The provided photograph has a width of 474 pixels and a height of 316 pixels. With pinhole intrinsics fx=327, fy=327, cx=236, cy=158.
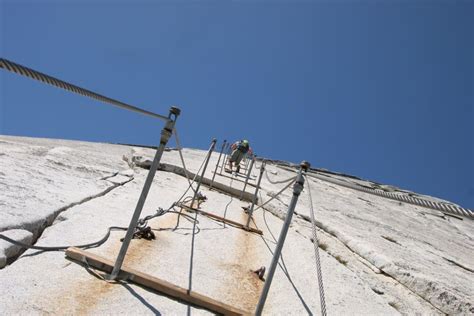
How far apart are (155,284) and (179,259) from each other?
884mm

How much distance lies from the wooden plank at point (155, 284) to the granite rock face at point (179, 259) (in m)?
0.09

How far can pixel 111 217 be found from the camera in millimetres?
4559

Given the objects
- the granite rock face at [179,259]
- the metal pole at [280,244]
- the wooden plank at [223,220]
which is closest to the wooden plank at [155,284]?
the granite rock face at [179,259]

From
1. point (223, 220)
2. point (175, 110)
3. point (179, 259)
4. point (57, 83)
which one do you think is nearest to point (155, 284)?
point (179, 259)

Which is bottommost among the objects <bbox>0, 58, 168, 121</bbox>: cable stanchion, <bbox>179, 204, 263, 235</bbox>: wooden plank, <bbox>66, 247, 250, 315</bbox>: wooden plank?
<bbox>66, 247, 250, 315</bbox>: wooden plank

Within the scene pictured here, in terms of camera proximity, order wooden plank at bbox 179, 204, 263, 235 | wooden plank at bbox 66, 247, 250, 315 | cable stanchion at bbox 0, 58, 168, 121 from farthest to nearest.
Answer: wooden plank at bbox 179, 204, 263, 235, wooden plank at bbox 66, 247, 250, 315, cable stanchion at bbox 0, 58, 168, 121

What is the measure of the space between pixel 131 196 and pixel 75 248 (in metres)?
2.67

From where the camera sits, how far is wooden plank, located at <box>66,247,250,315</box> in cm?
296

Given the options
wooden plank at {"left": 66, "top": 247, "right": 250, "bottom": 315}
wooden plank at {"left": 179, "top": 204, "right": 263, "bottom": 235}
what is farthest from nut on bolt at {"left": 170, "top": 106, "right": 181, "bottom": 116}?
wooden plank at {"left": 179, "top": 204, "right": 263, "bottom": 235}

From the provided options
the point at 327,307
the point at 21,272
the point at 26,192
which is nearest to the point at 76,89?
the point at 21,272

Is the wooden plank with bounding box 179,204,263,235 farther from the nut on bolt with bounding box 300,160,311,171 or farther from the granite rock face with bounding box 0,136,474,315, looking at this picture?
the nut on bolt with bounding box 300,160,311,171

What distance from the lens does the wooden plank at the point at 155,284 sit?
2.96 meters

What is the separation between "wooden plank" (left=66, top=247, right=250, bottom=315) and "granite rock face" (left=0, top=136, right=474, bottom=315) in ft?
0.29

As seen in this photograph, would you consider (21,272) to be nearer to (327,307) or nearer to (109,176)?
(327,307)
